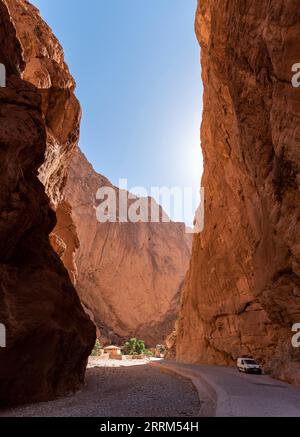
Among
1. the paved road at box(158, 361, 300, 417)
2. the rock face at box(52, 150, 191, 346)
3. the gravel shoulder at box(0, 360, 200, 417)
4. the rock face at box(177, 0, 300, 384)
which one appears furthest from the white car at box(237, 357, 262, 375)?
the rock face at box(52, 150, 191, 346)

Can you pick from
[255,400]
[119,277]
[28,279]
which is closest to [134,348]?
[119,277]

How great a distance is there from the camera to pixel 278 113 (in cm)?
1350

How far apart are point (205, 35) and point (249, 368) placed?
24163 mm

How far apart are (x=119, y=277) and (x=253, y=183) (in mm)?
63260

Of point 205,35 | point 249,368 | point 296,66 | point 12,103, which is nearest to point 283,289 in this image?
point 249,368

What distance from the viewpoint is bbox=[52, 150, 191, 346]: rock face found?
253 ft

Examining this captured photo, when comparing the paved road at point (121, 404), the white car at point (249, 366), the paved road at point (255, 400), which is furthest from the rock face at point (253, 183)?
the paved road at point (121, 404)

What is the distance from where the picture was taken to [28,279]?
12305 mm

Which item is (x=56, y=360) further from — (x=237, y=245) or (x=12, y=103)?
(x=237, y=245)

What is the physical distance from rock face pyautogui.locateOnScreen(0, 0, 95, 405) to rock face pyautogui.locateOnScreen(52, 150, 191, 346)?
63.0 metres

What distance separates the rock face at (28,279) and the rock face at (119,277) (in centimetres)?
6300

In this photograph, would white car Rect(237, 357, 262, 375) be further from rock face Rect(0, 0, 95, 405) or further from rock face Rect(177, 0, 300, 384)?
rock face Rect(0, 0, 95, 405)

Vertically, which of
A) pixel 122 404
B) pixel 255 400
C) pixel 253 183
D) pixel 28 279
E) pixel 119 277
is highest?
pixel 253 183

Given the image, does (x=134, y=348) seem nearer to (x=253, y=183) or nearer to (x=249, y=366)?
(x=249, y=366)
